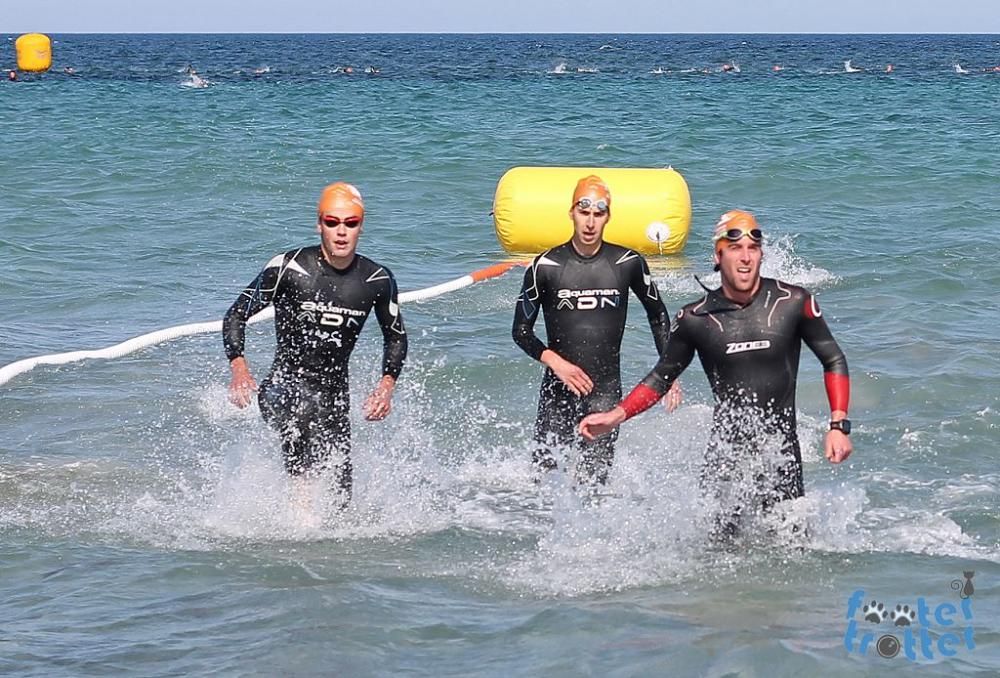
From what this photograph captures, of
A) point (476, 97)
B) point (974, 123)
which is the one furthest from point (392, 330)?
point (476, 97)

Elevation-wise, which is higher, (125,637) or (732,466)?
(732,466)

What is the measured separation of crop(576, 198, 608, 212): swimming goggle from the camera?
6.86m

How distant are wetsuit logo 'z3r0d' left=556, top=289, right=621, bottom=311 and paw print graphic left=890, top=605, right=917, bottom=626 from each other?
2.04m

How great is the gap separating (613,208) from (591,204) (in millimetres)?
7063

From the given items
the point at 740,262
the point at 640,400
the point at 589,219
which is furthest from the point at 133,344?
the point at 740,262

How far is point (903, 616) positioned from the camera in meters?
5.86

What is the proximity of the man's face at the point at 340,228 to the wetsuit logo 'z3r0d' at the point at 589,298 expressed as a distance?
1.08m

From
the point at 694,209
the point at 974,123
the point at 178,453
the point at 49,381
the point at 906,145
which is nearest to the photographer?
the point at 178,453

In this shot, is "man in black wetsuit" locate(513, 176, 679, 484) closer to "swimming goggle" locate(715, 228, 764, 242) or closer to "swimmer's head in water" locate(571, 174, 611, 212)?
"swimmer's head in water" locate(571, 174, 611, 212)

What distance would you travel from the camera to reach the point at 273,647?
561cm

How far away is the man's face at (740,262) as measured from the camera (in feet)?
19.3

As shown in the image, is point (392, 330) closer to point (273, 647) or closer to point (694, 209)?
point (273, 647)

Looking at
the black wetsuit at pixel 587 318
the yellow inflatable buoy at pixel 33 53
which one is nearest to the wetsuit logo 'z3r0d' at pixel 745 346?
the black wetsuit at pixel 587 318

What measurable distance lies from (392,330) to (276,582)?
4.29 ft
